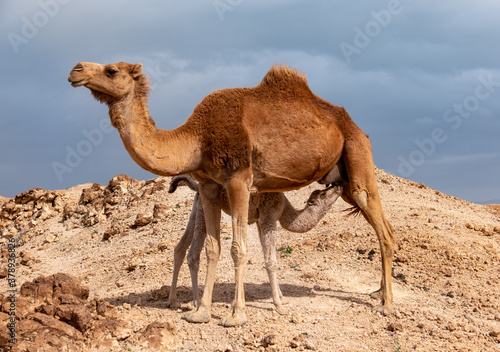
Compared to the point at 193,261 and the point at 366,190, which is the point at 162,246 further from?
the point at 366,190

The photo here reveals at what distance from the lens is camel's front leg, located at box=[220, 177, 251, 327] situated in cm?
670

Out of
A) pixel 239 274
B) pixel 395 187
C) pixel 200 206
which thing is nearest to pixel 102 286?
pixel 200 206

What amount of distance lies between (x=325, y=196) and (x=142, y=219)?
7183 mm

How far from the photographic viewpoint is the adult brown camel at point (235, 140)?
6.50 m

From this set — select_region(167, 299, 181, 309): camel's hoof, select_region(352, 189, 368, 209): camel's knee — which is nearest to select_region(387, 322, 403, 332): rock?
select_region(352, 189, 368, 209): camel's knee

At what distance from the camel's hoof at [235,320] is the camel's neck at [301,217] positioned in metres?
1.90

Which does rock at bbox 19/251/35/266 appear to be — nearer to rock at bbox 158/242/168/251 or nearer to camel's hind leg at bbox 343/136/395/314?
rock at bbox 158/242/168/251

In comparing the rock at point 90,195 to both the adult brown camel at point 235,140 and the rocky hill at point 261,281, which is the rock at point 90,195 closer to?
the rocky hill at point 261,281

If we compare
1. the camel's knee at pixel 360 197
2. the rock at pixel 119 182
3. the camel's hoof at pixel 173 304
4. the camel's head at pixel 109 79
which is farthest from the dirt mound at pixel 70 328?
the rock at pixel 119 182

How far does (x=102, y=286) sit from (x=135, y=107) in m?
5.15

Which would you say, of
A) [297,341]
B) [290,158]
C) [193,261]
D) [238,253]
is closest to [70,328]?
[193,261]

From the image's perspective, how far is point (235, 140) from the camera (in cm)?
674

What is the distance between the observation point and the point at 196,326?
6.73m

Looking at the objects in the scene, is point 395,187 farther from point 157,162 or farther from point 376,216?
point 157,162
